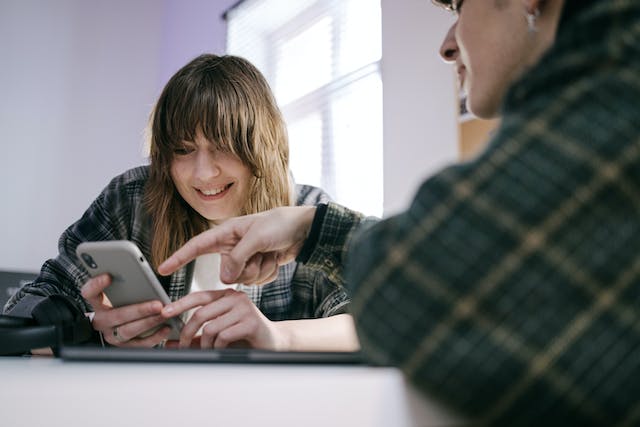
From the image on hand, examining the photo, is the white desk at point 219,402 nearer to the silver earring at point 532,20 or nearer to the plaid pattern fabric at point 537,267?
the plaid pattern fabric at point 537,267

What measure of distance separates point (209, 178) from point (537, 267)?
40.6 inches

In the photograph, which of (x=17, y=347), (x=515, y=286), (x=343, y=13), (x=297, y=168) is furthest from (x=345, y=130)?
(x=515, y=286)

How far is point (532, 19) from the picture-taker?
507 millimetres

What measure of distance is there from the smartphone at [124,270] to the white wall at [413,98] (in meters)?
1.35

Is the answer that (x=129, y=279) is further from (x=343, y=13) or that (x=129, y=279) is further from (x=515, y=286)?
(x=343, y=13)

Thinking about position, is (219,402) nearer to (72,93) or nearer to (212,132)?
(212,132)

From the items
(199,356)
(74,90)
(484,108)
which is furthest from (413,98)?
(74,90)

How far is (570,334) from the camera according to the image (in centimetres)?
25

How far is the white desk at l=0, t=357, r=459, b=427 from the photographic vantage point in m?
0.25

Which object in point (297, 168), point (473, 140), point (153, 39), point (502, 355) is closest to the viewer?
point (502, 355)

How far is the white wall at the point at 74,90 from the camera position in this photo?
9.52 ft

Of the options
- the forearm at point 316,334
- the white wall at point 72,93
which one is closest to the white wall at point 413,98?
the forearm at point 316,334

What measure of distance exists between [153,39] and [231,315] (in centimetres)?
313

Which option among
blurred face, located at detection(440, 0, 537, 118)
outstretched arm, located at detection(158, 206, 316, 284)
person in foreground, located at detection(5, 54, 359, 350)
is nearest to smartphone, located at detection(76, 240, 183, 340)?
outstretched arm, located at detection(158, 206, 316, 284)
